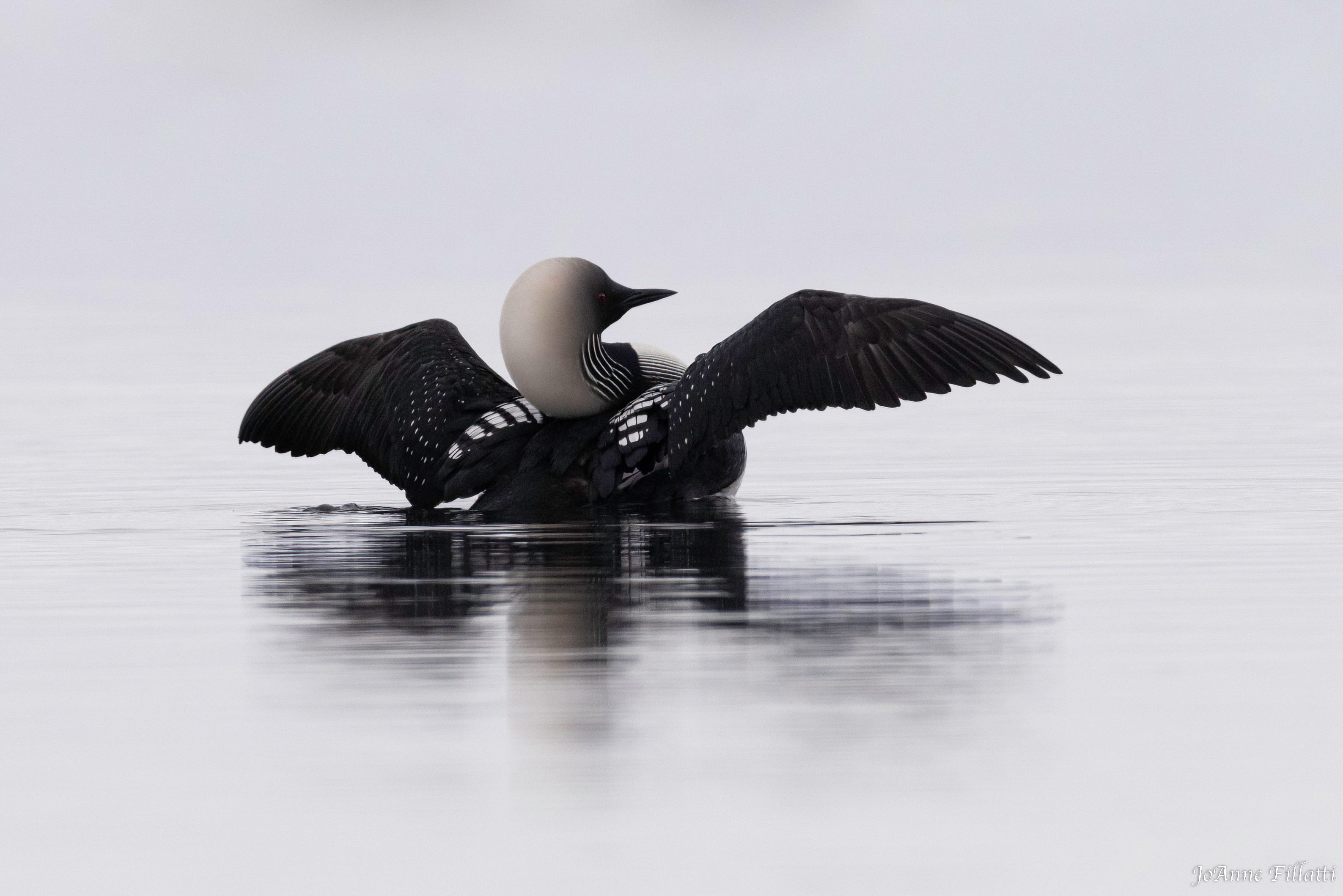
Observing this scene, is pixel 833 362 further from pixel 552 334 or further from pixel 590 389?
pixel 552 334

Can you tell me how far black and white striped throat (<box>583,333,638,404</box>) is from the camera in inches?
310

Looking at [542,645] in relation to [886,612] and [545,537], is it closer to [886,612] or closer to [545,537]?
[886,612]

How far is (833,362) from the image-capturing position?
23.7 feet

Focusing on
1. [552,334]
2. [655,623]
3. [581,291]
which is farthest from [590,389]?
[655,623]

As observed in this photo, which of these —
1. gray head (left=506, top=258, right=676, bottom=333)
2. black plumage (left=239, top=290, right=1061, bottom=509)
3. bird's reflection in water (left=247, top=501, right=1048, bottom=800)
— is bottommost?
bird's reflection in water (left=247, top=501, right=1048, bottom=800)

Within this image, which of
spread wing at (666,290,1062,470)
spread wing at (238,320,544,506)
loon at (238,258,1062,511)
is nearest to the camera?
spread wing at (666,290,1062,470)

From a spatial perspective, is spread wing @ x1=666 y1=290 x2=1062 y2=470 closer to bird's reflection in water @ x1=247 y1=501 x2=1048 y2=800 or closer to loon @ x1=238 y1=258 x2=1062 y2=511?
loon @ x1=238 y1=258 x2=1062 y2=511

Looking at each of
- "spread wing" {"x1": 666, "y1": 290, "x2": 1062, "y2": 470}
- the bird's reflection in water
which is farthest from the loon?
the bird's reflection in water

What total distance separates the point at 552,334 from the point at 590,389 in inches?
11.0

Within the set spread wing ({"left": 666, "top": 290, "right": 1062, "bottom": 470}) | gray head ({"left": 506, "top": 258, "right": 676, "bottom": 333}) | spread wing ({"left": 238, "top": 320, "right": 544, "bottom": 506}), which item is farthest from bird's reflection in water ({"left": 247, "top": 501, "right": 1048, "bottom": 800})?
gray head ({"left": 506, "top": 258, "right": 676, "bottom": 333})

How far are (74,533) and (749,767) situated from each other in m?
4.39

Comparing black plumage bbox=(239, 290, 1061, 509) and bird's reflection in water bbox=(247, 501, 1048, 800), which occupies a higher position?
black plumage bbox=(239, 290, 1061, 509)

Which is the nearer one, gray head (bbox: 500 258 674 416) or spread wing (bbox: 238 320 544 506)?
gray head (bbox: 500 258 674 416)

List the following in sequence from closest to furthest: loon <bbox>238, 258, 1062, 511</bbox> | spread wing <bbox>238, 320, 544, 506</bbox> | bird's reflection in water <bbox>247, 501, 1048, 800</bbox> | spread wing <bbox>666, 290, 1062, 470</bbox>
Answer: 1. bird's reflection in water <bbox>247, 501, 1048, 800</bbox>
2. spread wing <bbox>666, 290, 1062, 470</bbox>
3. loon <bbox>238, 258, 1062, 511</bbox>
4. spread wing <bbox>238, 320, 544, 506</bbox>
